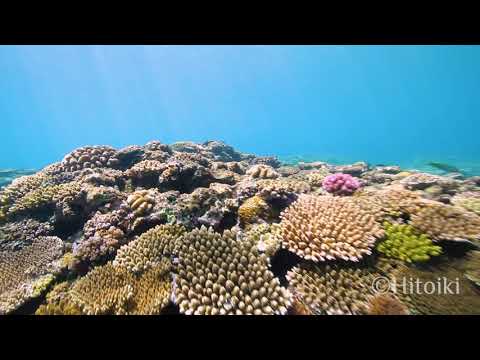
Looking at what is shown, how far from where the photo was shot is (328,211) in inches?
157

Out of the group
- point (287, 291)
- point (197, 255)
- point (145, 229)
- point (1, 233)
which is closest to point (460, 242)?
point (287, 291)

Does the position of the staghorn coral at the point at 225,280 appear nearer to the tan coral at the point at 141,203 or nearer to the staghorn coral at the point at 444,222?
the tan coral at the point at 141,203

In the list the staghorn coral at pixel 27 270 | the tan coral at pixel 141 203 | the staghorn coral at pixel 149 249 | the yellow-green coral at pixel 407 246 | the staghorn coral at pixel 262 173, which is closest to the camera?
the yellow-green coral at pixel 407 246

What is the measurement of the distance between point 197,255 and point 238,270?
0.74m

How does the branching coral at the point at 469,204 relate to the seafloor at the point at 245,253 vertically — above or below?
above

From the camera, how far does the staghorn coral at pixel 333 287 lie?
2.87 metres

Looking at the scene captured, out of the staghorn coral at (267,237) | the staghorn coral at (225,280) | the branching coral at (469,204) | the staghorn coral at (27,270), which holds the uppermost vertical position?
the branching coral at (469,204)

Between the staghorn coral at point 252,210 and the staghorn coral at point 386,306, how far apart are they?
2.21 metres

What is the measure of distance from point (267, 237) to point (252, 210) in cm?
76

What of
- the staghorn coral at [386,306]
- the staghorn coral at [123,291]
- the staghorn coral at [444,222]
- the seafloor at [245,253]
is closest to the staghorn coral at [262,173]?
the seafloor at [245,253]

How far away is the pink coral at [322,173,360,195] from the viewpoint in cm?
566

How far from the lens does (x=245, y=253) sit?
3438mm
